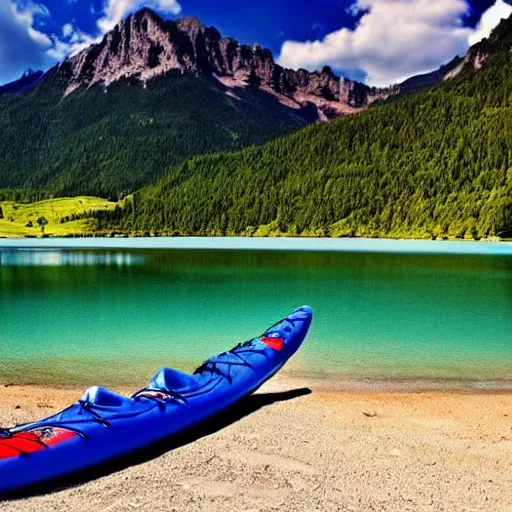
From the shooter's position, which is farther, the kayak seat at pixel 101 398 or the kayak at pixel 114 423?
the kayak seat at pixel 101 398

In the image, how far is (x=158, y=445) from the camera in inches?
393

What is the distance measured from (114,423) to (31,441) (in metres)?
1.31

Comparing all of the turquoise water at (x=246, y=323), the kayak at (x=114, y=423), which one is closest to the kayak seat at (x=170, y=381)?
the kayak at (x=114, y=423)

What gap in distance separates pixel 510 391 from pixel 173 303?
69.7ft

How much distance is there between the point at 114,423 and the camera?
899 cm

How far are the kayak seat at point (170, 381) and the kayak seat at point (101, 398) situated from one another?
101 centimetres

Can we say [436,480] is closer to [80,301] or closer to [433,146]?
[80,301]

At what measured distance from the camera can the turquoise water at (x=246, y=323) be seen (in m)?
17.1

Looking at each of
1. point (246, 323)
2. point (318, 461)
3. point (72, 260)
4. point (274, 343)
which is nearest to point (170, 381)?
point (318, 461)

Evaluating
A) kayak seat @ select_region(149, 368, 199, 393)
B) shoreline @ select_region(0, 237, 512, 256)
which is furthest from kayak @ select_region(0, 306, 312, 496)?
shoreline @ select_region(0, 237, 512, 256)

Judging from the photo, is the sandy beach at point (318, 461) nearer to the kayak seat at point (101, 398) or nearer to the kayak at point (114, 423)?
the kayak at point (114, 423)

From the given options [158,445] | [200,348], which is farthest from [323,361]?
[158,445]

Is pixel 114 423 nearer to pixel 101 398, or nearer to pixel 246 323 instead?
pixel 101 398

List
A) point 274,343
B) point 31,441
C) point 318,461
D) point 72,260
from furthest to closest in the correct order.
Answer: point 72,260 → point 274,343 → point 318,461 → point 31,441
